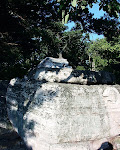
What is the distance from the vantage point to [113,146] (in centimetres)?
281

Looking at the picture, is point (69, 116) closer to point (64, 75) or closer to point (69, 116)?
point (69, 116)

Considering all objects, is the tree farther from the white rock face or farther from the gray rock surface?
the white rock face

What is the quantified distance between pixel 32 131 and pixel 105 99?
56.6 inches

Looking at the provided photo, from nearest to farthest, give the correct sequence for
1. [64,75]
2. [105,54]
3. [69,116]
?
[69,116], [64,75], [105,54]

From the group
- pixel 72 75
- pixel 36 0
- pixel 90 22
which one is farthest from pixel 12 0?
pixel 72 75

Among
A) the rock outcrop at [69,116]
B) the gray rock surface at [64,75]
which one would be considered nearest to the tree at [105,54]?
the gray rock surface at [64,75]

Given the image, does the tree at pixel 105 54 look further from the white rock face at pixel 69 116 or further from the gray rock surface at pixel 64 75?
the white rock face at pixel 69 116

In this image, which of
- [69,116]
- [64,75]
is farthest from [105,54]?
[69,116]

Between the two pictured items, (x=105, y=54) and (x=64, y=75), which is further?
(x=105, y=54)

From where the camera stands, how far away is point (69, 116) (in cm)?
251

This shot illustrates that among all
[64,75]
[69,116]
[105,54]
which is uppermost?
[64,75]

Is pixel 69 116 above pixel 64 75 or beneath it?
beneath

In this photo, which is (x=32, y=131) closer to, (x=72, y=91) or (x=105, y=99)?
(x=72, y=91)

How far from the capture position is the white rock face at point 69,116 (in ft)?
8.07
